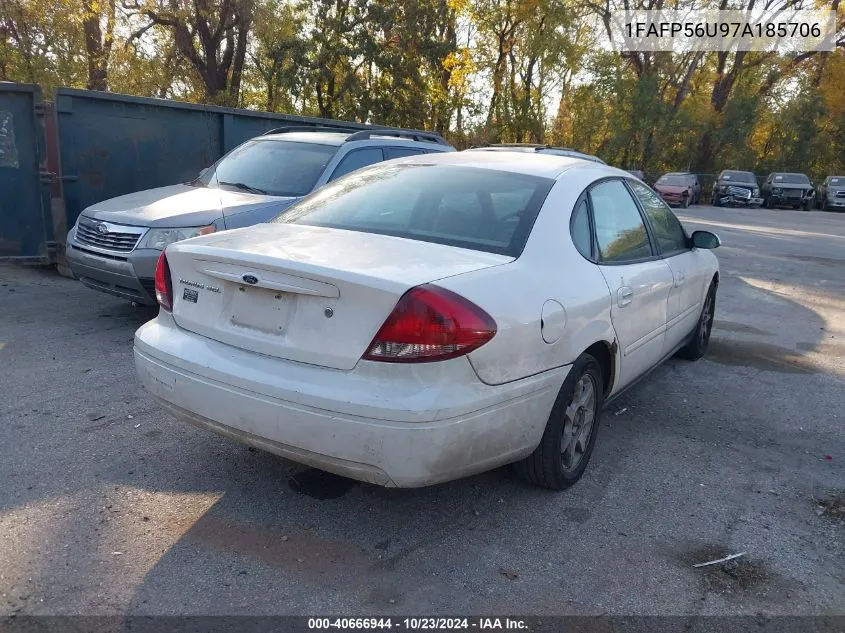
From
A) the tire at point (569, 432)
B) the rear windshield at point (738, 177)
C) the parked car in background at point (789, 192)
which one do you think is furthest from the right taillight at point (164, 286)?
the parked car in background at point (789, 192)

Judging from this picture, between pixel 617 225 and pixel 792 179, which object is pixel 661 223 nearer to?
pixel 617 225

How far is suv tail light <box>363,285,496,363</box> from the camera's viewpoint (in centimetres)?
284

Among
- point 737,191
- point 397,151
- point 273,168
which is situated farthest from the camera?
point 737,191

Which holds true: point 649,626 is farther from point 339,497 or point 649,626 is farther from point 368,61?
point 368,61

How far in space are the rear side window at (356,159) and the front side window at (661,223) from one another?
3065mm

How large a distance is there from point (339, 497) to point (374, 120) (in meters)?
26.2

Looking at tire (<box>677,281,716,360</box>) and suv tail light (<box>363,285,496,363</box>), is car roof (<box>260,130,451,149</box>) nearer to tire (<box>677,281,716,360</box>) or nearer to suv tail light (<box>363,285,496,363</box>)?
tire (<box>677,281,716,360</box>)

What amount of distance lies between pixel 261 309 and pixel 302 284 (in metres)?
0.25

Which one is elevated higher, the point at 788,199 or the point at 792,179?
the point at 792,179

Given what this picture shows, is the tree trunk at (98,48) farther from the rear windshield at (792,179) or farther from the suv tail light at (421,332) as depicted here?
the rear windshield at (792,179)

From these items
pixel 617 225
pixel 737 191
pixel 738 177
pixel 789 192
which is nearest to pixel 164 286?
pixel 617 225

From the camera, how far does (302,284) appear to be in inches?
117

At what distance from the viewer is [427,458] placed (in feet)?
9.35

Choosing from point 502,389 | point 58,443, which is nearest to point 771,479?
point 502,389
